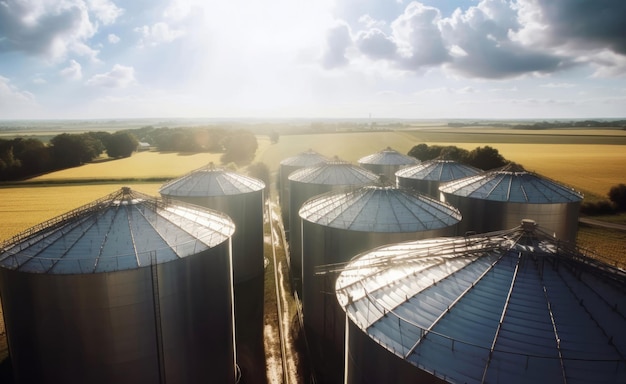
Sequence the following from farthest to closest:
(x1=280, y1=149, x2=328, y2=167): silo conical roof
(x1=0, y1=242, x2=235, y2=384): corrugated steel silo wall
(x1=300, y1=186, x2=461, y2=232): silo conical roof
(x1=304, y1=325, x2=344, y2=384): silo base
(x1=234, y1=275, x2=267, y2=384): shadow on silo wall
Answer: (x1=280, y1=149, x2=328, y2=167): silo conical roof → (x1=234, y1=275, x2=267, y2=384): shadow on silo wall → (x1=300, y1=186, x2=461, y2=232): silo conical roof → (x1=304, y1=325, x2=344, y2=384): silo base → (x1=0, y1=242, x2=235, y2=384): corrugated steel silo wall

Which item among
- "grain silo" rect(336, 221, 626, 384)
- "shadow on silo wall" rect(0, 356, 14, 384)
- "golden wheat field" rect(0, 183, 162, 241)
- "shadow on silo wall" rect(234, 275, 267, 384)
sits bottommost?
"shadow on silo wall" rect(234, 275, 267, 384)

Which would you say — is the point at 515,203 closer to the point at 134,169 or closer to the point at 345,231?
the point at 345,231

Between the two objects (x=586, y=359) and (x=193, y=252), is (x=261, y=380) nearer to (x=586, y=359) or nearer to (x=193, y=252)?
(x=193, y=252)

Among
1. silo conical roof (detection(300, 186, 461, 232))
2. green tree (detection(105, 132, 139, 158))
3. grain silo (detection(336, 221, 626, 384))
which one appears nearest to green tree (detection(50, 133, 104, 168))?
green tree (detection(105, 132, 139, 158))

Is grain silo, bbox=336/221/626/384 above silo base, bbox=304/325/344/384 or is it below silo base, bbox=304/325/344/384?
above

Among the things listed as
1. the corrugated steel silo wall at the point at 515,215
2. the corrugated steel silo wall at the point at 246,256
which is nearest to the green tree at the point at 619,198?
the corrugated steel silo wall at the point at 515,215

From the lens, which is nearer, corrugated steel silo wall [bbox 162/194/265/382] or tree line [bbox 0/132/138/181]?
corrugated steel silo wall [bbox 162/194/265/382]

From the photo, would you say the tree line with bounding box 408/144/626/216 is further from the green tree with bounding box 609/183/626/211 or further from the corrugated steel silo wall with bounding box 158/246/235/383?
the corrugated steel silo wall with bounding box 158/246/235/383

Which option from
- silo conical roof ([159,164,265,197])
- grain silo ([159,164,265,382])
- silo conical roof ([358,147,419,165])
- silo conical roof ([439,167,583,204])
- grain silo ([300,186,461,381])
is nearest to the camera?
grain silo ([300,186,461,381])

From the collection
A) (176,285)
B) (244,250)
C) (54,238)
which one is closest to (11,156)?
(244,250)
